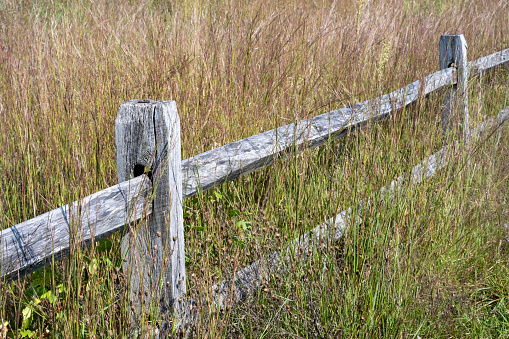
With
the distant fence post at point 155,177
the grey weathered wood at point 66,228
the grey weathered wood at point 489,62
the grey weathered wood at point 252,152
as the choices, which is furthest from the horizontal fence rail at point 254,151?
the grey weathered wood at point 489,62

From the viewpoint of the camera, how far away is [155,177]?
1.65 m

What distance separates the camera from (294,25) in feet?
13.8

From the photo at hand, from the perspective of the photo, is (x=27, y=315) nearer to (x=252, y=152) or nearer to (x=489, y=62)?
(x=252, y=152)

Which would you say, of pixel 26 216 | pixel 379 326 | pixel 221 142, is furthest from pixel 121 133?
pixel 379 326

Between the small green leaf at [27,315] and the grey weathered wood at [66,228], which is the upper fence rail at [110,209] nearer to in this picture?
the grey weathered wood at [66,228]

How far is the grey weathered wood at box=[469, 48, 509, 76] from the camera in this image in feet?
13.3

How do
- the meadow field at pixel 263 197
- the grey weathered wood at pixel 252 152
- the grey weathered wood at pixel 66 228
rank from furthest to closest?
the grey weathered wood at pixel 252 152 → the meadow field at pixel 263 197 → the grey weathered wood at pixel 66 228

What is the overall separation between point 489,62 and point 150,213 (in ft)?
14.1

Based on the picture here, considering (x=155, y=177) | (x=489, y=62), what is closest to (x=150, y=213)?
(x=155, y=177)

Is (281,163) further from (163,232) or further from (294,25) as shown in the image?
(294,25)

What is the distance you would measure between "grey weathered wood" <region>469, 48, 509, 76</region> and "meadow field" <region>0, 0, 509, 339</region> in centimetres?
58

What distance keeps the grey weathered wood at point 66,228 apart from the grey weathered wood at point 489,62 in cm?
343

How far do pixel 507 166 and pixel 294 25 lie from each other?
220cm

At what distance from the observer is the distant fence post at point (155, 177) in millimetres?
1596
